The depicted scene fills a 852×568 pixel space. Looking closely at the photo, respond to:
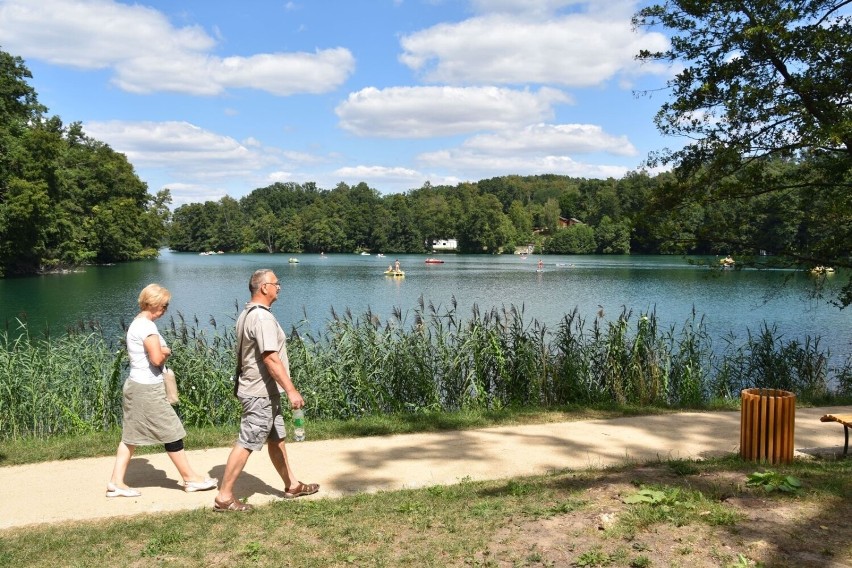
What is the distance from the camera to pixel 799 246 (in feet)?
31.8

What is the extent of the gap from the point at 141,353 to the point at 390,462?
2.29 metres

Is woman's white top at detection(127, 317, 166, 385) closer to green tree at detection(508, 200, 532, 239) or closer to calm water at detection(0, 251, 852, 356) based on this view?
calm water at detection(0, 251, 852, 356)

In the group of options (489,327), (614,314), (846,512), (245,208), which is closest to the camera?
(846,512)

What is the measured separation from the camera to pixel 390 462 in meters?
6.12

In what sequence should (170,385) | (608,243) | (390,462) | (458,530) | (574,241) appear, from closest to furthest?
1. (458,530)
2. (170,385)
3. (390,462)
4. (608,243)
5. (574,241)

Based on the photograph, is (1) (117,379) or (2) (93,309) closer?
(1) (117,379)

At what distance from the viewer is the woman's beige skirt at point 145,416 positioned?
5160 mm

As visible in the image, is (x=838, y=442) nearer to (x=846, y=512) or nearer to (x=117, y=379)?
(x=846, y=512)

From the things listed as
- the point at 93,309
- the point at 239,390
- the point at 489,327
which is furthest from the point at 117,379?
the point at 93,309

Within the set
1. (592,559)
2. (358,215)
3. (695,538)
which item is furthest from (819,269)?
(358,215)

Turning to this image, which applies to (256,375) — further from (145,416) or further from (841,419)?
(841,419)

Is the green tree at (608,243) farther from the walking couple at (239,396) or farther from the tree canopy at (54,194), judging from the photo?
the walking couple at (239,396)

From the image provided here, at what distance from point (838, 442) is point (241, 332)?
18.6 ft

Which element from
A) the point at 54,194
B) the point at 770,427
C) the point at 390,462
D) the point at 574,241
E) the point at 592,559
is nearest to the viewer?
the point at 592,559
